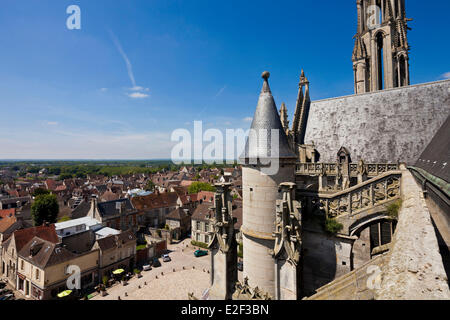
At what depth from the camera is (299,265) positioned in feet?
23.2

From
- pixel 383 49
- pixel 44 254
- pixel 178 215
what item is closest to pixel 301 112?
pixel 383 49

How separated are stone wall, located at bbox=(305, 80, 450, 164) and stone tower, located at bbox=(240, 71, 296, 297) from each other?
530 inches

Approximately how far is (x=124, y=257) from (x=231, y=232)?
32.6 metres

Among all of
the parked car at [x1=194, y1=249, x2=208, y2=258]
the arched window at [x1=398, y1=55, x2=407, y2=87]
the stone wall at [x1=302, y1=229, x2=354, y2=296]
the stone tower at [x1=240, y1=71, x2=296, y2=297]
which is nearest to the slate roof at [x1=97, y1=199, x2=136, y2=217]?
the parked car at [x1=194, y1=249, x2=208, y2=258]

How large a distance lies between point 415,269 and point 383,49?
39.3 meters

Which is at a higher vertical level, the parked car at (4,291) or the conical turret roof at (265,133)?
the conical turret roof at (265,133)

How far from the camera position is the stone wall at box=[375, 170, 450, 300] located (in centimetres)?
228

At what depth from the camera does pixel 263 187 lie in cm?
789

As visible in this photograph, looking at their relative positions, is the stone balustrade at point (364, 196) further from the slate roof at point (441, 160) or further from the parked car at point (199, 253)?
the parked car at point (199, 253)

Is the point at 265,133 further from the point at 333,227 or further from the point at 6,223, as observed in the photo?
the point at 6,223

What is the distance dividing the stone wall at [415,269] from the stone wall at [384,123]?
15.9 metres

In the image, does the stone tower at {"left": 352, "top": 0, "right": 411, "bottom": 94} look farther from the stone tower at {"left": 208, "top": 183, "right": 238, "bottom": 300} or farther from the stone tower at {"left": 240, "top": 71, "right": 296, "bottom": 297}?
the stone tower at {"left": 208, "top": 183, "right": 238, "bottom": 300}

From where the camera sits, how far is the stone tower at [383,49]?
3052 cm

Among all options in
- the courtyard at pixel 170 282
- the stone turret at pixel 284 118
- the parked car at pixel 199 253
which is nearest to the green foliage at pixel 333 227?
the stone turret at pixel 284 118
